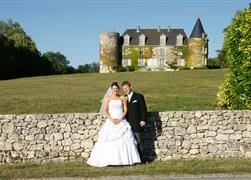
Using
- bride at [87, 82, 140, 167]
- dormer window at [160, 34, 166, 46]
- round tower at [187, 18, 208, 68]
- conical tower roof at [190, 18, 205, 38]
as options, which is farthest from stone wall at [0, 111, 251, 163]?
dormer window at [160, 34, 166, 46]

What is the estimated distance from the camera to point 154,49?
10606 centimetres

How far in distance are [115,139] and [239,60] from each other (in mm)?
5563

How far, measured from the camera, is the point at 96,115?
12844mm

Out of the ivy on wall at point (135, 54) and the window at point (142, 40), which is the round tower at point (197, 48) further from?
the window at point (142, 40)

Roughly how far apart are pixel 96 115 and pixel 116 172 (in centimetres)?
237

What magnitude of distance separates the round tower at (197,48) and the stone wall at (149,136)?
79685mm

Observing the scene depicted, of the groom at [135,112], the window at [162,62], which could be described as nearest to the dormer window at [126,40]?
the window at [162,62]

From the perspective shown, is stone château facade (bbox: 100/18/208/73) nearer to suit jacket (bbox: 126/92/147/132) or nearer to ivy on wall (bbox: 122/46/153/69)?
ivy on wall (bbox: 122/46/153/69)

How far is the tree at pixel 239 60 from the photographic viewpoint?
1440 centimetres

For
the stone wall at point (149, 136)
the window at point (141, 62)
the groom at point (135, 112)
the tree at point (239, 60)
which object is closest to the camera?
the groom at point (135, 112)

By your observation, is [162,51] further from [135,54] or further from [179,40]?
[135,54]

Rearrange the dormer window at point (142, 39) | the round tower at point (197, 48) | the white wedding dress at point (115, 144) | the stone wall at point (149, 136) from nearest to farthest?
the white wedding dress at point (115, 144) → the stone wall at point (149, 136) → the round tower at point (197, 48) → the dormer window at point (142, 39)

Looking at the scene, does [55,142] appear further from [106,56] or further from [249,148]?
[106,56]

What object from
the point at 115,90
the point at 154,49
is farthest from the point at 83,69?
the point at 115,90
